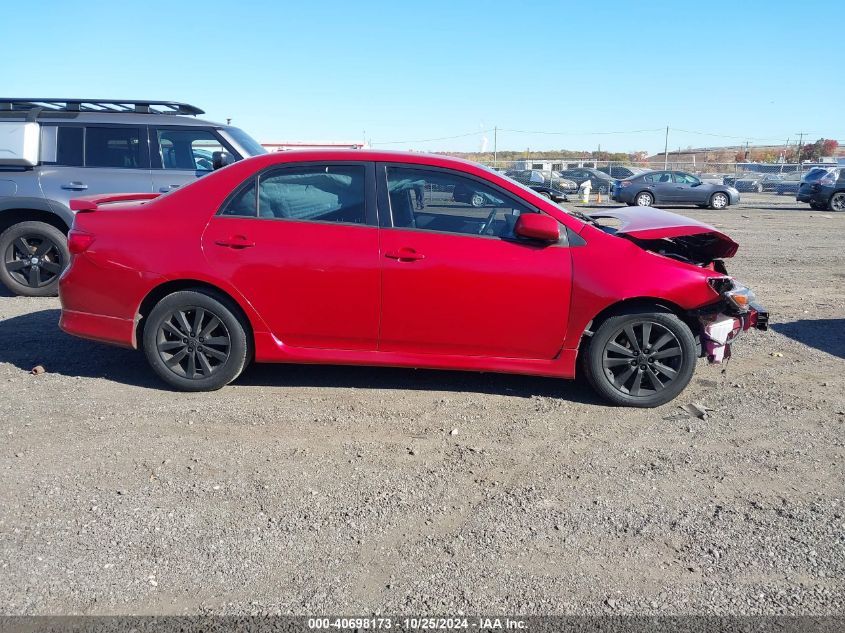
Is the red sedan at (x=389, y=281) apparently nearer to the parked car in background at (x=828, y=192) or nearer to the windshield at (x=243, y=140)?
the windshield at (x=243, y=140)

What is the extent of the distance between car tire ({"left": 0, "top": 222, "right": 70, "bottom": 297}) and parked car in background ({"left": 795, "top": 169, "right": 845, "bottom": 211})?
24.5 metres

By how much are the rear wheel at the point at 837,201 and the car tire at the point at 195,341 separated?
25.3 m

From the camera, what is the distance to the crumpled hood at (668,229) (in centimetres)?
526

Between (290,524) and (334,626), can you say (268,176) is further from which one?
(334,626)

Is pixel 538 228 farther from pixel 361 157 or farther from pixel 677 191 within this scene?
pixel 677 191

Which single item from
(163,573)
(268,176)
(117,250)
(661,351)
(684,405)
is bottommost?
(163,573)

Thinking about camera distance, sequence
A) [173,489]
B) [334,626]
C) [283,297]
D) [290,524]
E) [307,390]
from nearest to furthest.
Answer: [334,626] → [290,524] → [173,489] → [283,297] → [307,390]

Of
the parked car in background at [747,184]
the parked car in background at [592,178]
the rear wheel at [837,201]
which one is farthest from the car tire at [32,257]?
the parked car in background at [747,184]

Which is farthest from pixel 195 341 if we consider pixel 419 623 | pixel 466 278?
pixel 419 623

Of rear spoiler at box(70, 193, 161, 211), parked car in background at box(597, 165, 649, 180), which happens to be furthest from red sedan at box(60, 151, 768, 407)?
parked car in background at box(597, 165, 649, 180)

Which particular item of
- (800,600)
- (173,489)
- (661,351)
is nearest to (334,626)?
(173,489)

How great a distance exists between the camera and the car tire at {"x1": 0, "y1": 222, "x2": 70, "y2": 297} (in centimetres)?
Answer: 816

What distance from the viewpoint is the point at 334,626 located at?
2.89 metres

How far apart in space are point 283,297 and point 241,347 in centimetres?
47
